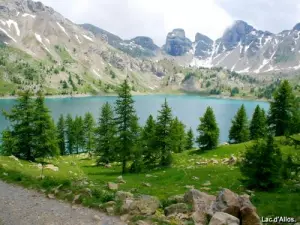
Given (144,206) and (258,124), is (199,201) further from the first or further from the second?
(258,124)

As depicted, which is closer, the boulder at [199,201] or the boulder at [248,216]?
the boulder at [248,216]

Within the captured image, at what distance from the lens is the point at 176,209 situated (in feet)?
51.3

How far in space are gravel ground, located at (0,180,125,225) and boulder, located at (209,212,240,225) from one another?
4.49 metres

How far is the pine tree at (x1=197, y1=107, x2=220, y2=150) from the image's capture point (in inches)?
2299

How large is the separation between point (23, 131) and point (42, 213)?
33.7 metres

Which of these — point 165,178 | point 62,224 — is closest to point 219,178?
point 165,178

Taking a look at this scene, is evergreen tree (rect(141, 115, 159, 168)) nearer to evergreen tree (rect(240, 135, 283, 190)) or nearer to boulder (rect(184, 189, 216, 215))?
evergreen tree (rect(240, 135, 283, 190))

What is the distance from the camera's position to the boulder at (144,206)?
15.6 metres

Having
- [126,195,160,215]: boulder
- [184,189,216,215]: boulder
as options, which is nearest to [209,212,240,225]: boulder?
[184,189,216,215]: boulder

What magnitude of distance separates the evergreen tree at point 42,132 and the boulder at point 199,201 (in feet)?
112

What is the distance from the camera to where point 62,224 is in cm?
1460

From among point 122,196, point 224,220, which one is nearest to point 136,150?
point 122,196

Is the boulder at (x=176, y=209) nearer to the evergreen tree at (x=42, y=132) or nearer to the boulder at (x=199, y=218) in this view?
the boulder at (x=199, y=218)

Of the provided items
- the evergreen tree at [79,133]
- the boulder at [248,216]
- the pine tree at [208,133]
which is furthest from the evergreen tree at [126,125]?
the evergreen tree at [79,133]
